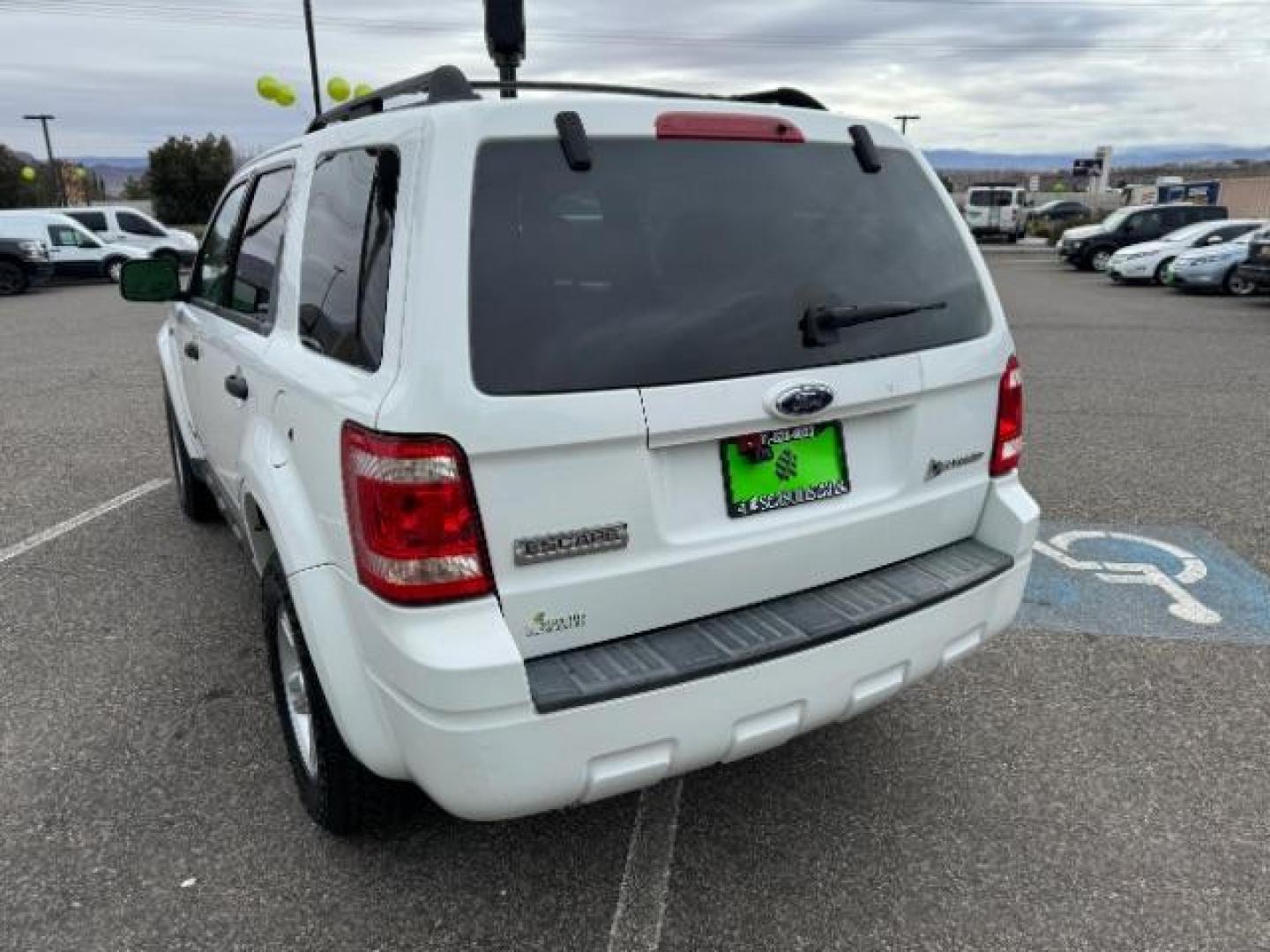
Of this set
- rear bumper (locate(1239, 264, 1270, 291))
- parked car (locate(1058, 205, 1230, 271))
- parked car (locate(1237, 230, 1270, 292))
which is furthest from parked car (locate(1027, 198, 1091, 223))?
rear bumper (locate(1239, 264, 1270, 291))

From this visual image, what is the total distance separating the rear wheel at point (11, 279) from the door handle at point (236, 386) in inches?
820

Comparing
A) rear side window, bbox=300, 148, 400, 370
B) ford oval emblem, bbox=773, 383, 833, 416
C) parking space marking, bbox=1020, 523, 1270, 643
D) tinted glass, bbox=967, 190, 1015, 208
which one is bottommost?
parking space marking, bbox=1020, 523, 1270, 643

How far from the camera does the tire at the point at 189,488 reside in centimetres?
504

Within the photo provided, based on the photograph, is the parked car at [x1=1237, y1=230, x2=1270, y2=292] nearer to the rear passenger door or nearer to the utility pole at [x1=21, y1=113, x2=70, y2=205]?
the rear passenger door

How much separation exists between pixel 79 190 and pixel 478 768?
253 feet

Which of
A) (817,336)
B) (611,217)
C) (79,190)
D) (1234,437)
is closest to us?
(611,217)

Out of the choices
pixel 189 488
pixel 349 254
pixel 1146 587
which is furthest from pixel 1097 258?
pixel 349 254

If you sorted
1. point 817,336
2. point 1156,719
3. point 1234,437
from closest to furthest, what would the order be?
point 817,336 → point 1156,719 → point 1234,437

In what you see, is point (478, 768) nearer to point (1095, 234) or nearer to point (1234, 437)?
point (1234, 437)

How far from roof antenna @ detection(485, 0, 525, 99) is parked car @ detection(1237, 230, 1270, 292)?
15568 mm

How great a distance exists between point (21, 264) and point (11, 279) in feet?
1.66

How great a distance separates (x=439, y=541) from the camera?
1910 millimetres

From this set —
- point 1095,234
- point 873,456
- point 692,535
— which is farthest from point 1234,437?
point 1095,234

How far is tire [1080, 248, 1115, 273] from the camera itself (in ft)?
82.2
